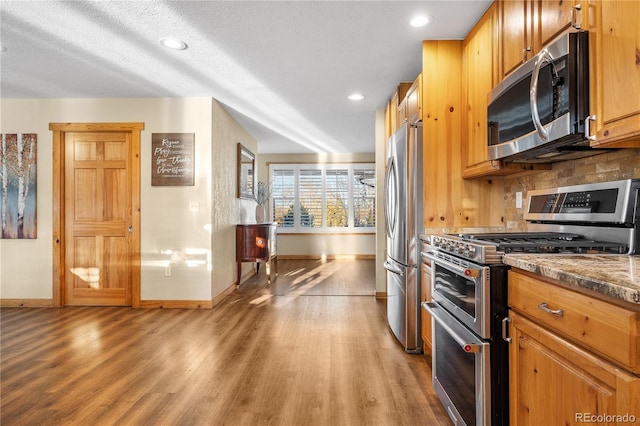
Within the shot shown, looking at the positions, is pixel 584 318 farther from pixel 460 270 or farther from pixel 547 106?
pixel 547 106

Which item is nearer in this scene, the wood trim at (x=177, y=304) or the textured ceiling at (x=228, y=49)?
the textured ceiling at (x=228, y=49)

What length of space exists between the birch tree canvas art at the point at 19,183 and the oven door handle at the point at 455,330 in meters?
4.43

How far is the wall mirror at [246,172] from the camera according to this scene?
202 inches

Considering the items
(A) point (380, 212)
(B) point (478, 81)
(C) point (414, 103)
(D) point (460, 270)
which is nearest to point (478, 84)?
(B) point (478, 81)

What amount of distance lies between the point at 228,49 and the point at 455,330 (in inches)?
101

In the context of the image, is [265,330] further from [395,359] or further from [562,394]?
[562,394]

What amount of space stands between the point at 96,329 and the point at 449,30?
3.88 meters

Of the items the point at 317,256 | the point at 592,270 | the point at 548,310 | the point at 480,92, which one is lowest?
the point at 317,256

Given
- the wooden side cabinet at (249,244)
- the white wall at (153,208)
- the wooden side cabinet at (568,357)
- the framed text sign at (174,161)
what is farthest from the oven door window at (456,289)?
the wooden side cabinet at (249,244)

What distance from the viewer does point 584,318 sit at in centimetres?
94

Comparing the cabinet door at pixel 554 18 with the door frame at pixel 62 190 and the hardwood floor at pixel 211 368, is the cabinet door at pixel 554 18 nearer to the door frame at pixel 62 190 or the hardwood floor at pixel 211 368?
A: the hardwood floor at pixel 211 368

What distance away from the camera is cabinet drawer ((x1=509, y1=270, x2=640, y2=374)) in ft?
2.62

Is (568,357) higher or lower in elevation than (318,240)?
higher

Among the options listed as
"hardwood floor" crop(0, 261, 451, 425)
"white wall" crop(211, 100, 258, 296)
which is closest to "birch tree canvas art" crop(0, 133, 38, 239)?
"hardwood floor" crop(0, 261, 451, 425)
